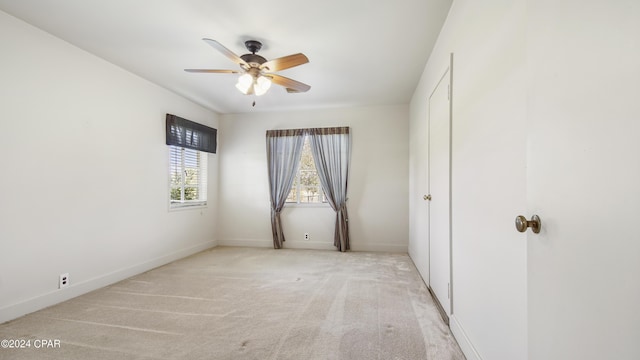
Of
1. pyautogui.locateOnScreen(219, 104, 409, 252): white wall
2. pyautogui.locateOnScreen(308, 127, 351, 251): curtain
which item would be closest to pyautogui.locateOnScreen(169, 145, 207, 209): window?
pyautogui.locateOnScreen(219, 104, 409, 252): white wall

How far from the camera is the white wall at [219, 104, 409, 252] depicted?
4.58 metres

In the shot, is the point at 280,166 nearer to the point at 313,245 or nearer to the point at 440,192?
the point at 313,245

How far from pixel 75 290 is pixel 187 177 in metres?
2.08

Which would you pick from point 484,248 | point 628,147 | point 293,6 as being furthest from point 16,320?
point 628,147

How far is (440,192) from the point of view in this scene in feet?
7.94

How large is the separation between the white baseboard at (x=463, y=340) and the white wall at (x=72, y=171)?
11.5 ft

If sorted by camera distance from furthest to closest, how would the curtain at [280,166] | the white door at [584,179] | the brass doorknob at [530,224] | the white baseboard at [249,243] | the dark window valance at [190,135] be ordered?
the white baseboard at [249,243], the curtain at [280,166], the dark window valance at [190,135], the brass doorknob at [530,224], the white door at [584,179]


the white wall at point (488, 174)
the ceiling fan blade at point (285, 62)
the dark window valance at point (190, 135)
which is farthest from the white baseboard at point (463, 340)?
the dark window valance at point (190, 135)

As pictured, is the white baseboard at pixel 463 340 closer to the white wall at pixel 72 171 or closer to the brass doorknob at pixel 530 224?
the brass doorknob at pixel 530 224

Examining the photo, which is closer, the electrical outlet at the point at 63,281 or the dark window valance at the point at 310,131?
the electrical outlet at the point at 63,281

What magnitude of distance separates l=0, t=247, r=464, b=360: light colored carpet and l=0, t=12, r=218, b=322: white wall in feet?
0.92

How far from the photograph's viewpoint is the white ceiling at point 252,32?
211 cm

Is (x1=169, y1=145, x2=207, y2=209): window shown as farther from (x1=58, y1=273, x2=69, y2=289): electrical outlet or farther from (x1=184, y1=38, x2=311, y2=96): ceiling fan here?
(x1=184, y1=38, x2=311, y2=96): ceiling fan

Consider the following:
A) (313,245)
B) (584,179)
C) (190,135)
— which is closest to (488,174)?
(584,179)
